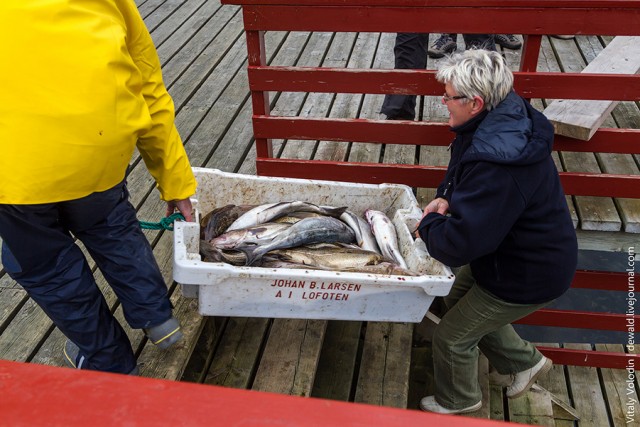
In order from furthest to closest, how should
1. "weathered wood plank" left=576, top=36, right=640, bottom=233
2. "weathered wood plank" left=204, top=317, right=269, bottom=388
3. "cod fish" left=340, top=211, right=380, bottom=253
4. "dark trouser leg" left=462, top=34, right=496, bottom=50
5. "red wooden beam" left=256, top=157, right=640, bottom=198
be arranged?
"dark trouser leg" left=462, top=34, right=496, bottom=50 < "weathered wood plank" left=576, top=36, right=640, bottom=233 < "red wooden beam" left=256, top=157, right=640, bottom=198 < "cod fish" left=340, top=211, right=380, bottom=253 < "weathered wood plank" left=204, top=317, right=269, bottom=388

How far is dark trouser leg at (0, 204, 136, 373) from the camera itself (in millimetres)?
2277

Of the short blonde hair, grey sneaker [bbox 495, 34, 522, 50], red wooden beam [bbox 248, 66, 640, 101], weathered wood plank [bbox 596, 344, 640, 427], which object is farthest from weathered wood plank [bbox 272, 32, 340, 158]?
weathered wood plank [bbox 596, 344, 640, 427]

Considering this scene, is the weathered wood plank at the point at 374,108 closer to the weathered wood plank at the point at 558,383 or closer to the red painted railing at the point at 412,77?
the red painted railing at the point at 412,77

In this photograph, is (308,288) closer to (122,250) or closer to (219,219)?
(219,219)

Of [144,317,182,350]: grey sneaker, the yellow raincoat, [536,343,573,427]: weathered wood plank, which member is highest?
the yellow raincoat

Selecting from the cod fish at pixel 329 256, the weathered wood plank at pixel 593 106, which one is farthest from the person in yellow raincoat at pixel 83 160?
the weathered wood plank at pixel 593 106

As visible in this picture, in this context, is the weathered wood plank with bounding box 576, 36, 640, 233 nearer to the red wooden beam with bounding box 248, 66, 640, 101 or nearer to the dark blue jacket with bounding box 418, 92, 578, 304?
the red wooden beam with bounding box 248, 66, 640, 101

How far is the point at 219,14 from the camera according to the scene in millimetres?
7445

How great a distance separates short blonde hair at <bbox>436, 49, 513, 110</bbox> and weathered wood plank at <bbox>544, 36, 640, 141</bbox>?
1259 millimetres

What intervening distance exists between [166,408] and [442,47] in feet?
19.9

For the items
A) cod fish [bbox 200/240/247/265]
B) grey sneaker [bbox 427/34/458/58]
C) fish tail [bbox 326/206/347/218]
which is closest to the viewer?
cod fish [bbox 200/240/247/265]

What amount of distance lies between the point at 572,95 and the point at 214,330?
2.50m

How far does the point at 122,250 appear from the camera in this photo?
2.62 m

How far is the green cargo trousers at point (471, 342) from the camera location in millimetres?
3111
